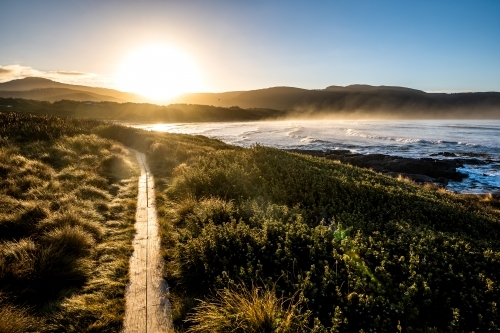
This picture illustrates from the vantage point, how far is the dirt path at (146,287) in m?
4.92

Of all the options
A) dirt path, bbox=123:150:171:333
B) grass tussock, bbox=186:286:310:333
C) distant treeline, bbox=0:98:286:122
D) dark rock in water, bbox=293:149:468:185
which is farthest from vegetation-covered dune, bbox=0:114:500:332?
distant treeline, bbox=0:98:286:122

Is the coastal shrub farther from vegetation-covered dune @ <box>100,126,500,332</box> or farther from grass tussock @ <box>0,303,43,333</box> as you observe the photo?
grass tussock @ <box>0,303,43,333</box>

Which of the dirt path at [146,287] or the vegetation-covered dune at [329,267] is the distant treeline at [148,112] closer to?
the dirt path at [146,287]

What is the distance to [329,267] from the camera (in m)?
5.77

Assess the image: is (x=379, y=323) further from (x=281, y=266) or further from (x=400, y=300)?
(x=281, y=266)

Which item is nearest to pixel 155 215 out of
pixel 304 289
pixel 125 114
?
pixel 304 289

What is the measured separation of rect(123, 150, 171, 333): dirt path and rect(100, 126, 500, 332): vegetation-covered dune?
25cm

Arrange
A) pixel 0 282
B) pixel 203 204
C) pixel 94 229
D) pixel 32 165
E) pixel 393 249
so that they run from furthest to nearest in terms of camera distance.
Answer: pixel 32 165, pixel 203 204, pixel 94 229, pixel 393 249, pixel 0 282

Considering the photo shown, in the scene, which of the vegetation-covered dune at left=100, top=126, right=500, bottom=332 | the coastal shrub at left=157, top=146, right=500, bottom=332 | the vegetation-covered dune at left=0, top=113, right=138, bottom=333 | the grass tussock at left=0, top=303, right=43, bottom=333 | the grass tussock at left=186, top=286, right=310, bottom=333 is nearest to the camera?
the grass tussock at left=0, top=303, right=43, bottom=333

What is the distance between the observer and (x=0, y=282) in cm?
523

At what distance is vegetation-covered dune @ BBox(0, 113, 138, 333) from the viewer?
190 inches

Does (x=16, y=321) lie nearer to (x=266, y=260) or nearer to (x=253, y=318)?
(x=253, y=318)

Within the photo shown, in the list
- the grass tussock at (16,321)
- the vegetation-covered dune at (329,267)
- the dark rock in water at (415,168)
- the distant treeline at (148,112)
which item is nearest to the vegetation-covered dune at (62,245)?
the grass tussock at (16,321)

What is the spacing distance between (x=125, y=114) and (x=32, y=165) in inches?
5229
